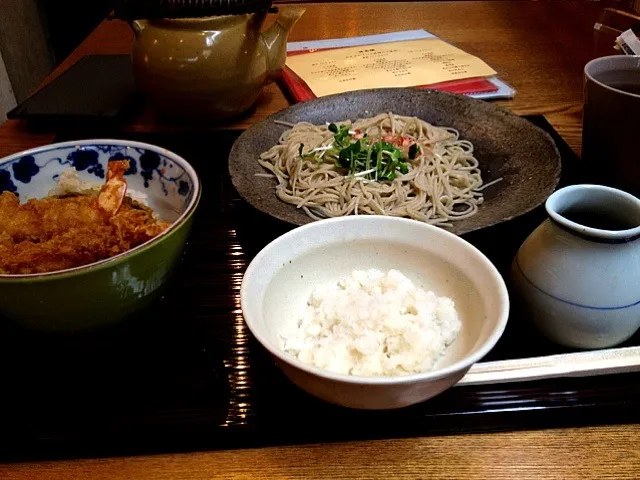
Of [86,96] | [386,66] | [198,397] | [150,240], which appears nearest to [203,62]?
[86,96]

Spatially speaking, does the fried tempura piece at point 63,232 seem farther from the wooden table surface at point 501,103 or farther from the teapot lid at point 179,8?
the teapot lid at point 179,8

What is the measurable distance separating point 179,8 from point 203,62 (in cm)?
15

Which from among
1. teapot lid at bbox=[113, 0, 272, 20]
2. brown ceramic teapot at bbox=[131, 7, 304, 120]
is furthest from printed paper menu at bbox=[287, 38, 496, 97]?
teapot lid at bbox=[113, 0, 272, 20]

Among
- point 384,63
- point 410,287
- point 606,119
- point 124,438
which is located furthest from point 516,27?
point 124,438

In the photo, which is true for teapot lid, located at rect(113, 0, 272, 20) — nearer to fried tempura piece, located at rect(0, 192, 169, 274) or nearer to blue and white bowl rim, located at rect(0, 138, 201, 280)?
blue and white bowl rim, located at rect(0, 138, 201, 280)

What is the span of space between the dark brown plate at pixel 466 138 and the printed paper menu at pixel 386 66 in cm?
17

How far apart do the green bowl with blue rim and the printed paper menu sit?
2.96ft

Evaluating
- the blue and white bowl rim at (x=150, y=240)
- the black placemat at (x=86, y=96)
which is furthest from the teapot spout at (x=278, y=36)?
the blue and white bowl rim at (x=150, y=240)

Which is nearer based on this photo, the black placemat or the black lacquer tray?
the black lacquer tray

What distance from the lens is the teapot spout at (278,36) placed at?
1.68m

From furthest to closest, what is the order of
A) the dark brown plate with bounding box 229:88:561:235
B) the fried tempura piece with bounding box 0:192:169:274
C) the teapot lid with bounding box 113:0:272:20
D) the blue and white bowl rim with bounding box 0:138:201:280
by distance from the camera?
the teapot lid with bounding box 113:0:272:20 → the dark brown plate with bounding box 229:88:561:235 → the fried tempura piece with bounding box 0:192:169:274 → the blue and white bowl rim with bounding box 0:138:201:280

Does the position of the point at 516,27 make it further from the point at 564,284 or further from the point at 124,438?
the point at 124,438

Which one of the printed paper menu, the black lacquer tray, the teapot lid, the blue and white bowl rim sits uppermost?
the teapot lid

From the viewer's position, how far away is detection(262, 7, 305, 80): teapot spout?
1.68 m
